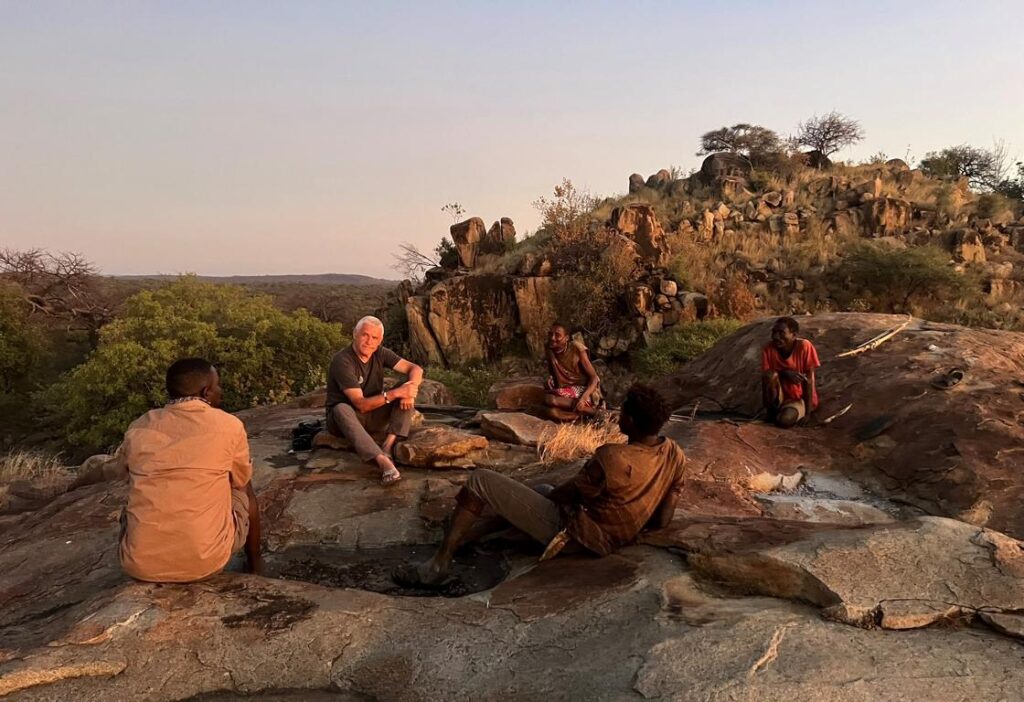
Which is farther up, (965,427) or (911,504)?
(965,427)

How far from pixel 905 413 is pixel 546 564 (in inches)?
178

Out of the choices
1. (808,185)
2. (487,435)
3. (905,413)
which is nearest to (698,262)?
(808,185)

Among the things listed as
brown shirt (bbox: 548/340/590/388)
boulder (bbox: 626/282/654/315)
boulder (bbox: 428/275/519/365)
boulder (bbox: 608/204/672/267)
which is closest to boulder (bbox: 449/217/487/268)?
boulder (bbox: 428/275/519/365)

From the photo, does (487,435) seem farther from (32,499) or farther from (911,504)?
(32,499)

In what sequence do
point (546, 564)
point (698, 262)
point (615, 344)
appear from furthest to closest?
point (698, 262) → point (615, 344) → point (546, 564)

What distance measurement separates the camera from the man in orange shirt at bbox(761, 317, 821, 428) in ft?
22.7

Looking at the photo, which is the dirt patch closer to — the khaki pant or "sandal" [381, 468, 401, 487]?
the khaki pant

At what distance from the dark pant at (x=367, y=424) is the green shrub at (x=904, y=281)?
14.6 m

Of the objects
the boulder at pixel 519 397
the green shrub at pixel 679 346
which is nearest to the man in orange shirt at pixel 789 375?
the boulder at pixel 519 397

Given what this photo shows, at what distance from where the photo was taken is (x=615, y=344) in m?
15.6

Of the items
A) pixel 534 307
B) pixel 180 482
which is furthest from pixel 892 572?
pixel 534 307

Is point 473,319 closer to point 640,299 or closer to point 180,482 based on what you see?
point 640,299

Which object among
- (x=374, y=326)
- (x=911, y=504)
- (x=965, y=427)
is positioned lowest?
(x=911, y=504)

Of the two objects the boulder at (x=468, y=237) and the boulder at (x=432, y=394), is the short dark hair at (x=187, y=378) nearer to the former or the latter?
the boulder at (x=432, y=394)
